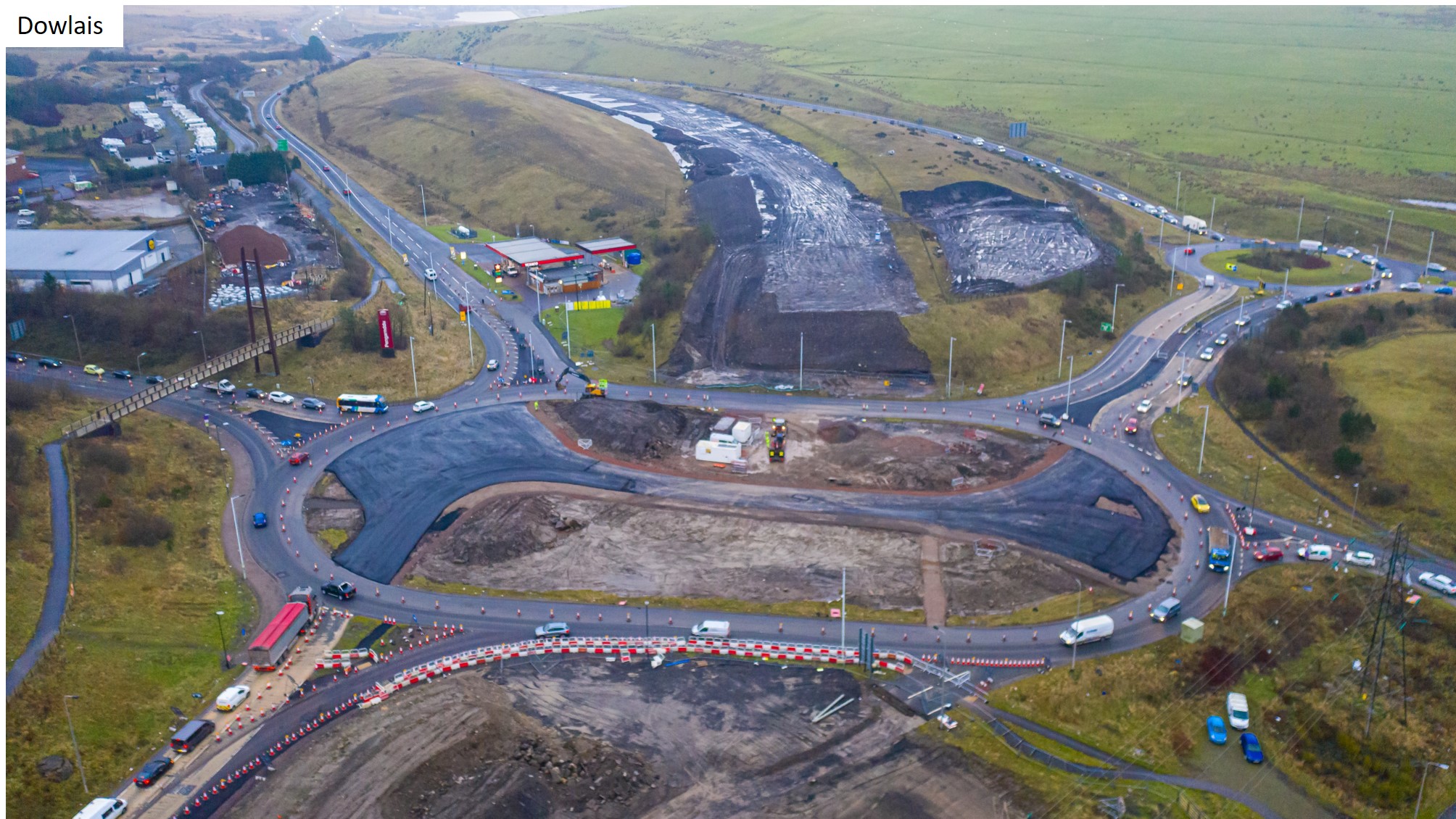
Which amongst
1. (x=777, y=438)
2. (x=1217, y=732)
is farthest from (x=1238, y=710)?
(x=777, y=438)

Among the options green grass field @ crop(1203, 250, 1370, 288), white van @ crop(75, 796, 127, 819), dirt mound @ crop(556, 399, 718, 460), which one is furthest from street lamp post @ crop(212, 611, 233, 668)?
green grass field @ crop(1203, 250, 1370, 288)

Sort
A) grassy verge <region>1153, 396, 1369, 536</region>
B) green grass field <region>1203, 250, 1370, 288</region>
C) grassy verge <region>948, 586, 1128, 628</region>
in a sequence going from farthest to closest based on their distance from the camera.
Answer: green grass field <region>1203, 250, 1370, 288</region> → grassy verge <region>1153, 396, 1369, 536</region> → grassy verge <region>948, 586, 1128, 628</region>

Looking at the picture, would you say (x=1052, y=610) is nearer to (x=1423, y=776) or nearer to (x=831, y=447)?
(x=1423, y=776)

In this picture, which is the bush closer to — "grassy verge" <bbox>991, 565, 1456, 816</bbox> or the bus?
the bus

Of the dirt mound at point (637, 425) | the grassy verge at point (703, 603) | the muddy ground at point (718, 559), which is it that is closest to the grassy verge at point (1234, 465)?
the muddy ground at point (718, 559)

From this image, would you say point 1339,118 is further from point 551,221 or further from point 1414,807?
point 1414,807

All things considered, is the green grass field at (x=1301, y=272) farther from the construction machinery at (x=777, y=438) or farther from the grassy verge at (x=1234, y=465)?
the construction machinery at (x=777, y=438)

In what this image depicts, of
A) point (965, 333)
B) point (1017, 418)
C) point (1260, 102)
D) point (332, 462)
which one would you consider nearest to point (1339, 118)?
point (1260, 102)
